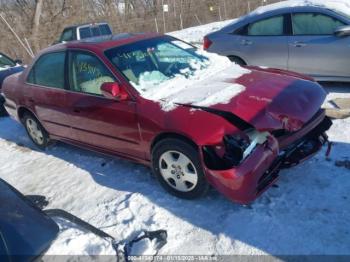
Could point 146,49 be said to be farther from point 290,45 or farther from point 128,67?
point 290,45

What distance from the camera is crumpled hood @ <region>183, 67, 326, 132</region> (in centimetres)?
364

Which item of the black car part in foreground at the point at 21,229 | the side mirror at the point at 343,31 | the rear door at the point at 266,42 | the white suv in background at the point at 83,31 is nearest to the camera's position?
the black car part in foreground at the point at 21,229

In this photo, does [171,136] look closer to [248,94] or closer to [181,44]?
[248,94]

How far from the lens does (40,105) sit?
5.58 m

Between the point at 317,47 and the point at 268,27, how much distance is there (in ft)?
3.36

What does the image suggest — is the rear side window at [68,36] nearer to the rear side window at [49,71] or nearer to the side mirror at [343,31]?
the rear side window at [49,71]

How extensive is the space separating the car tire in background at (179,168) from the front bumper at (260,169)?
0.67 ft

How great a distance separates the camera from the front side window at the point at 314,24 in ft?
21.0

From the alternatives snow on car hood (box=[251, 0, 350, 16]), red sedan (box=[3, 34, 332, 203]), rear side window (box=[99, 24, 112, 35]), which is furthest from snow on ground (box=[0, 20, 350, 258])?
rear side window (box=[99, 24, 112, 35])

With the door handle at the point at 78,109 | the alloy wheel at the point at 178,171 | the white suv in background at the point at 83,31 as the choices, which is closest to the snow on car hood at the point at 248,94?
the alloy wheel at the point at 178,171

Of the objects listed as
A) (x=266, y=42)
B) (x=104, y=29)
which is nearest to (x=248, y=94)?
(x=266, y=42)

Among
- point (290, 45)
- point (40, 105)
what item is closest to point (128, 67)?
point (40, 105)

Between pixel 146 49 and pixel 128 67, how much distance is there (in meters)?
0.46

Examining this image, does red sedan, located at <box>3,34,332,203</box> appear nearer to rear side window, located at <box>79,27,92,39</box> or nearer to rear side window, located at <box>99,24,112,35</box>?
rear side window, located at <box>79,27,92,39</box>
